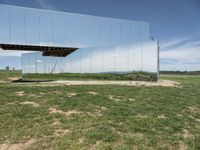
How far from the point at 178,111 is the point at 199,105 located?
1809mm

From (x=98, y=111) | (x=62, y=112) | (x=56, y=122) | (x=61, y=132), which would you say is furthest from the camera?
(x=98, y=111)

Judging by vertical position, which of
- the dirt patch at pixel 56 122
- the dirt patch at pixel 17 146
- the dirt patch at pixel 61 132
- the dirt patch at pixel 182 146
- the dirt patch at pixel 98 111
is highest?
the dirt patch at pixel 98 111

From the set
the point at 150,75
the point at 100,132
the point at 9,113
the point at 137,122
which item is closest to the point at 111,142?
the point at 100,132

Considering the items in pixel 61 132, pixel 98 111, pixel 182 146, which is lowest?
pixel 182 146

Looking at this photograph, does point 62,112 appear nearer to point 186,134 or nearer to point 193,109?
point 186,134

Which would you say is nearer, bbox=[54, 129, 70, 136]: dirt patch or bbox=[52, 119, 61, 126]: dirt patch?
bbox=[54, 129, 70, 136]: dirt patch

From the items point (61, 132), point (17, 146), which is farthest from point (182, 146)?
point (17, 146)

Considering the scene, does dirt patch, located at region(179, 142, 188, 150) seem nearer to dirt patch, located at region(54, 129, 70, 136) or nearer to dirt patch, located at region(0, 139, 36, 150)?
dirt patch, located at region(54, 129, 70, 136)

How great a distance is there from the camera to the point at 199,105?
8.59 meters

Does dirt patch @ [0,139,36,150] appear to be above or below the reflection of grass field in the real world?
below

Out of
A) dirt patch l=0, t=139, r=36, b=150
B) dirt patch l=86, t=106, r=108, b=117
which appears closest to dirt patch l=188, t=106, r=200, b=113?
dirt patch l=86, t=106, r=108, b=117

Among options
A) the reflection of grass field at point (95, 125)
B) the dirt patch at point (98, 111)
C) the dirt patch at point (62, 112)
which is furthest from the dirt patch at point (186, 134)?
the dirt patch at point (62, 112)

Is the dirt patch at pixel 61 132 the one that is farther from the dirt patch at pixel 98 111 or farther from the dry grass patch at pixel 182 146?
the dry grass patch at pixel 182 146

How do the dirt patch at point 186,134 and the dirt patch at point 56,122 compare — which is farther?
the dirt patch at point 56,122
